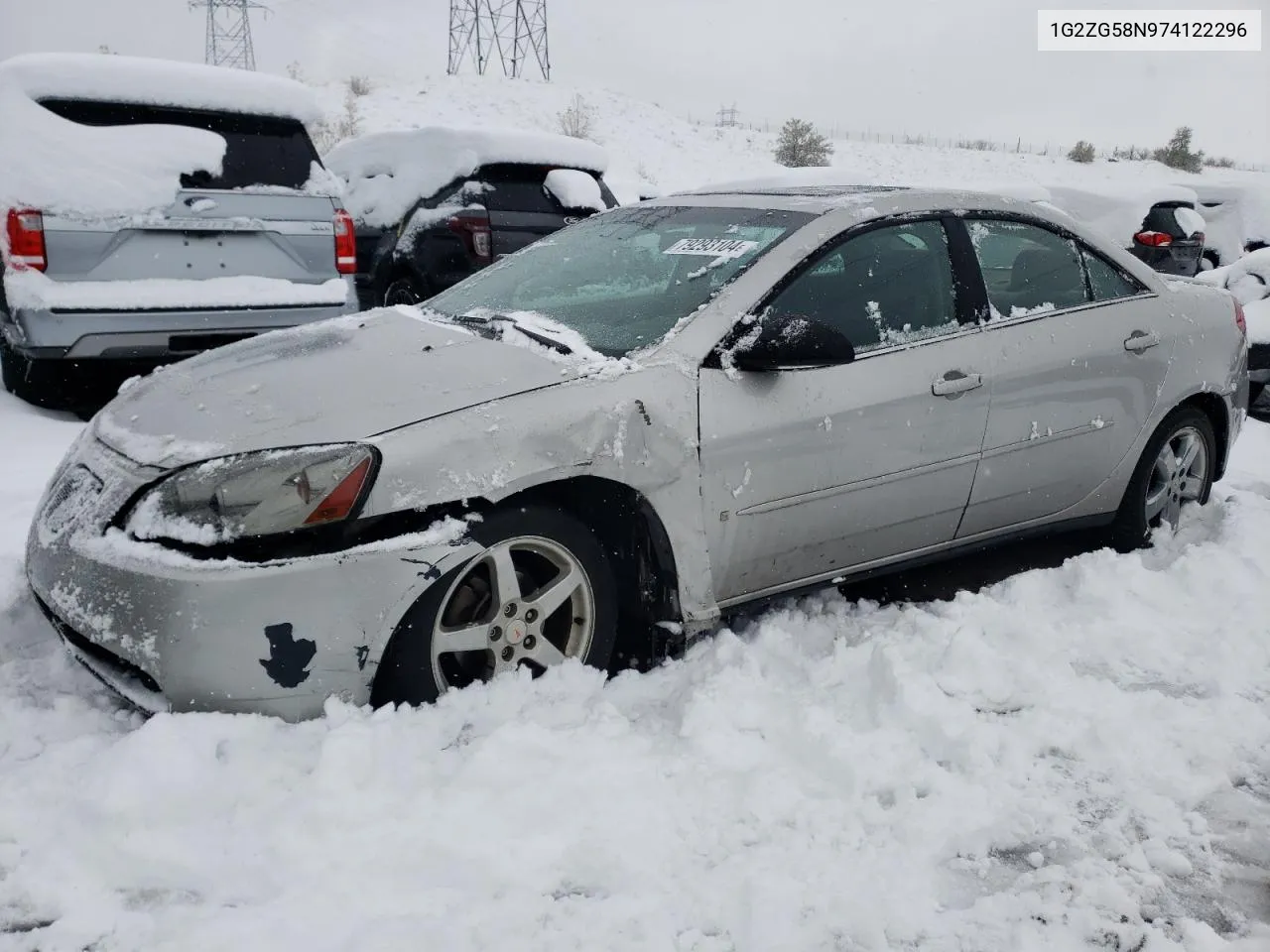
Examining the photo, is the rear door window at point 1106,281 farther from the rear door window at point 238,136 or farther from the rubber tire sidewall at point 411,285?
the rubber tire sidewall at point 411,285

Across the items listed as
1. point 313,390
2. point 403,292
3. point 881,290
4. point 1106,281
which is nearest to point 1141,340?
point 1106,281

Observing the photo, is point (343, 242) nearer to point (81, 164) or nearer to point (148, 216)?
point (148, 216)

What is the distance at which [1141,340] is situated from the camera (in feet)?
13.8

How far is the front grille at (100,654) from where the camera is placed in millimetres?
2596

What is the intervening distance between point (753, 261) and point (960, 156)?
43.8 meters

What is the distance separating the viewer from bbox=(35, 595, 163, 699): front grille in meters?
2.60

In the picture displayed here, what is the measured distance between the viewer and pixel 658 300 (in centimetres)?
341

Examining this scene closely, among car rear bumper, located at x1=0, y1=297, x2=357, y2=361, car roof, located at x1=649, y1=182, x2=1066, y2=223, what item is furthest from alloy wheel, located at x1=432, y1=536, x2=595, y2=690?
car rear bumper, located at x1=0, y1=297, x2=357, y2=361

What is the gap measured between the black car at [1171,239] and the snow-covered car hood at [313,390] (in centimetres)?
1247

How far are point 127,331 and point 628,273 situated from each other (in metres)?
2.99

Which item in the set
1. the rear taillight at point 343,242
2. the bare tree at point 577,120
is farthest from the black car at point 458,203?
the bare tree at point 577,120

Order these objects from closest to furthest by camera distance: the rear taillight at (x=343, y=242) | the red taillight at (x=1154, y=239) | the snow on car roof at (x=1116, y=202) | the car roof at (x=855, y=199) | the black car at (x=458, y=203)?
the car roof at (x=855, y=199) < the rear taillight at (x=343, y=242) < the black car at (x=458, y=203) < the red taillight at (x=1154, y=239) < the snow on car roof at (x=1116, y=202)

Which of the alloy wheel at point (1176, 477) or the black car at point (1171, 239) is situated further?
the black car at point (1171, 239)

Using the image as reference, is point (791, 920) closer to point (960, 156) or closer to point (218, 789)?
point (218, 789)
